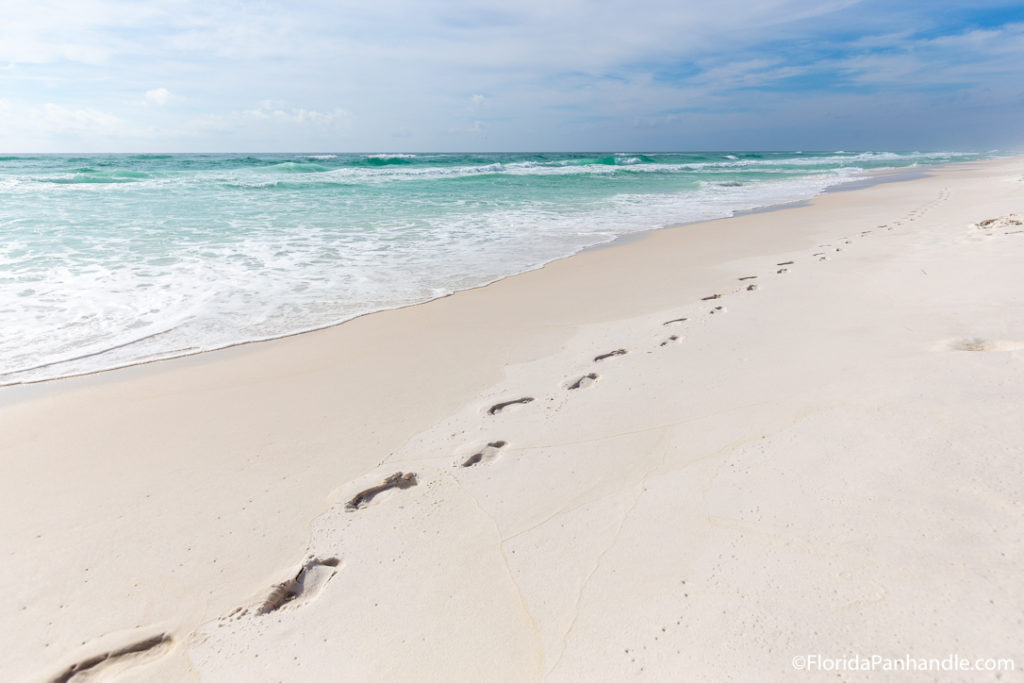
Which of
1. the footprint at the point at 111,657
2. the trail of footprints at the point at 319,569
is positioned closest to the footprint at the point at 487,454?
the trail of footprints at the point at 319,569

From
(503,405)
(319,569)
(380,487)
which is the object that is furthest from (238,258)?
(319,569)

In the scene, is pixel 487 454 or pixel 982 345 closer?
pixel 487 454

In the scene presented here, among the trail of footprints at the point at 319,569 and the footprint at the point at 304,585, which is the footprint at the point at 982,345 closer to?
the trail of footprints at the point at 319,569

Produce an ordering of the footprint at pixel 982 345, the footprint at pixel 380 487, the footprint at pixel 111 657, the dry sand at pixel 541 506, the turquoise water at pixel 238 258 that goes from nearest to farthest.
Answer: the dry sand at pixel 541 506 → the footprint at pixel 111 657 → the footprint at pixel 380 487 → the footprint at pixel 982 345 → the turquoise water at pixel 238 258

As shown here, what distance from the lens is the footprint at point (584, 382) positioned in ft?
10.3

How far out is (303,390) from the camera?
3385 mm

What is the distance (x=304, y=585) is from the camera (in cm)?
182

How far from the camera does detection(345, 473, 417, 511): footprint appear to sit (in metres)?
2.21

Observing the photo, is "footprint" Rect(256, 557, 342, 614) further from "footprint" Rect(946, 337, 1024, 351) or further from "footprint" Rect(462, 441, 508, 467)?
"footprint" Rect(946, 337, 1024, 351)

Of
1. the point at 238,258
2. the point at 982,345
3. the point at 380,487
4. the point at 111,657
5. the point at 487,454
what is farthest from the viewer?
the point at 238,258

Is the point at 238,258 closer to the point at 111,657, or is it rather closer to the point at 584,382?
the point at 584,382

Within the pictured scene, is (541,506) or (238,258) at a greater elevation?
(238,258)

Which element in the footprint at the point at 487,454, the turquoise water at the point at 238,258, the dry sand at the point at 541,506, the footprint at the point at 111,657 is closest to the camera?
the dry sand at the point at 541,506

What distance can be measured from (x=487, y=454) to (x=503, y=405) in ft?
1.74
